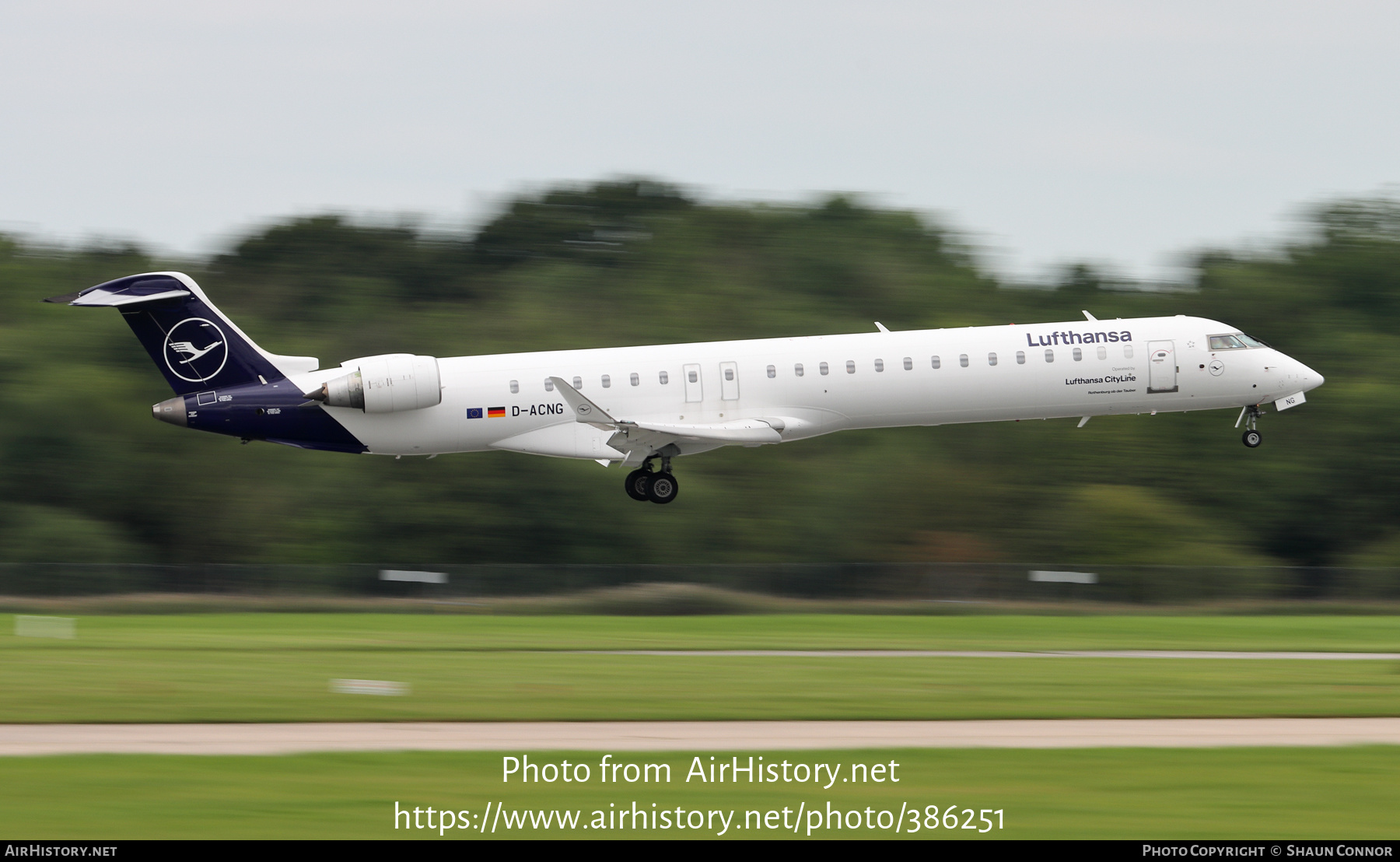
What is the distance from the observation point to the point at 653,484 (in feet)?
106

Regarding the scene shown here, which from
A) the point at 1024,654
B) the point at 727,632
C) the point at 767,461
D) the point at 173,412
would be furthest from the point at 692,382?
the point at 767,461

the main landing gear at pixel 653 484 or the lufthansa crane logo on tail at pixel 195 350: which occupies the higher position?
the lufthansa crane logo on tail at pixel 195 350

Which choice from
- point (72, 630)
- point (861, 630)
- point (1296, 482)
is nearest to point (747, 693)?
point (861, 630)

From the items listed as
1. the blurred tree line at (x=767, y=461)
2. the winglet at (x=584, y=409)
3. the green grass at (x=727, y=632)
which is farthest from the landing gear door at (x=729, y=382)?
the blurred tree line at (x=767, y=461)

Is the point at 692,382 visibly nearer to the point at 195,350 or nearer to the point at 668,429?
the point at 668,429

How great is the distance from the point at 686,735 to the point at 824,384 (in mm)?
13213

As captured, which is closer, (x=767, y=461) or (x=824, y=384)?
(x=824, y=384)

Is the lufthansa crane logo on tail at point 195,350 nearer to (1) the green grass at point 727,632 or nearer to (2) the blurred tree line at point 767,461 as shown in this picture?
(1) the green grass at point 727,632

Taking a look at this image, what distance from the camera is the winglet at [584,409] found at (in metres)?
30.0

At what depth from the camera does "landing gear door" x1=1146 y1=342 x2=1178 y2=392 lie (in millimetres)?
32094

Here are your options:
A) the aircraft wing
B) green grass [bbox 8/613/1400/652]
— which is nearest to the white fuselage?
the aircraft wing

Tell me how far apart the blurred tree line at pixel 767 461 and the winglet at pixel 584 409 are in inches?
842

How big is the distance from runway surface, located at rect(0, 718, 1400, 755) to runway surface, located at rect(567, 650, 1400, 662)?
8402mm

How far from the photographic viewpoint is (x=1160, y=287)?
66.1m
